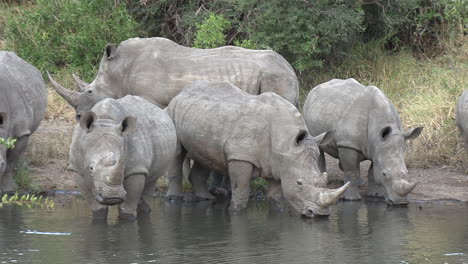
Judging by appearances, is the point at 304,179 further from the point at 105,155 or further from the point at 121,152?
the point at 105,155

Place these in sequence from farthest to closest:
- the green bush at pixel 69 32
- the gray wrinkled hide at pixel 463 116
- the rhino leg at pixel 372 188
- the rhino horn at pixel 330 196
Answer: the green bush at pixel 69 32 < the gray wrinkled hide at pixel 463 116 < the rhino leg at pixel 372 188 < the rhino horn at pixel 330 196

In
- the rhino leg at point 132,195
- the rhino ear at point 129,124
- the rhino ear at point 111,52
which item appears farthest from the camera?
the rhino ear at point 111,52

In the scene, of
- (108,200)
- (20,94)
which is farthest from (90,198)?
(20,94)

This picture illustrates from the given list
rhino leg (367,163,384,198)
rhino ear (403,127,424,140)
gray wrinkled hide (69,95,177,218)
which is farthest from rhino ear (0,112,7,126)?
rhino ear (403,127,424,140)

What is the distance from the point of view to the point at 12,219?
12.5 meters

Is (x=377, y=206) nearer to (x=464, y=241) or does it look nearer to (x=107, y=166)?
(x=464, y=241)

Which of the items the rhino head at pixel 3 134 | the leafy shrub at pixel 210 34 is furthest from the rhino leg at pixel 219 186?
the leafy shrub at pixel 210 34

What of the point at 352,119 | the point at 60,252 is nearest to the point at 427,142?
the point at 352,119

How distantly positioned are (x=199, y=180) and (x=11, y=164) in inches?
96.2

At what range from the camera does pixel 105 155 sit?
11.4 m

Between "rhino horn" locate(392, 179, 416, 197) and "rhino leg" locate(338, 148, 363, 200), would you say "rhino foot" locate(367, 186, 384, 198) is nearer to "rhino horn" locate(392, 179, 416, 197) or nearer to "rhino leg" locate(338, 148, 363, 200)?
"rhino leg" locate(338, 148, 363, 200)

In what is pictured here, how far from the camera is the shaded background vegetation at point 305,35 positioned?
17.7 m

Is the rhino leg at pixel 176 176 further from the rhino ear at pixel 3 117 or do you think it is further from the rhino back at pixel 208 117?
the rhino ear at pixel 3 117

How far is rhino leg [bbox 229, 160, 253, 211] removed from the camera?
13.0 m
